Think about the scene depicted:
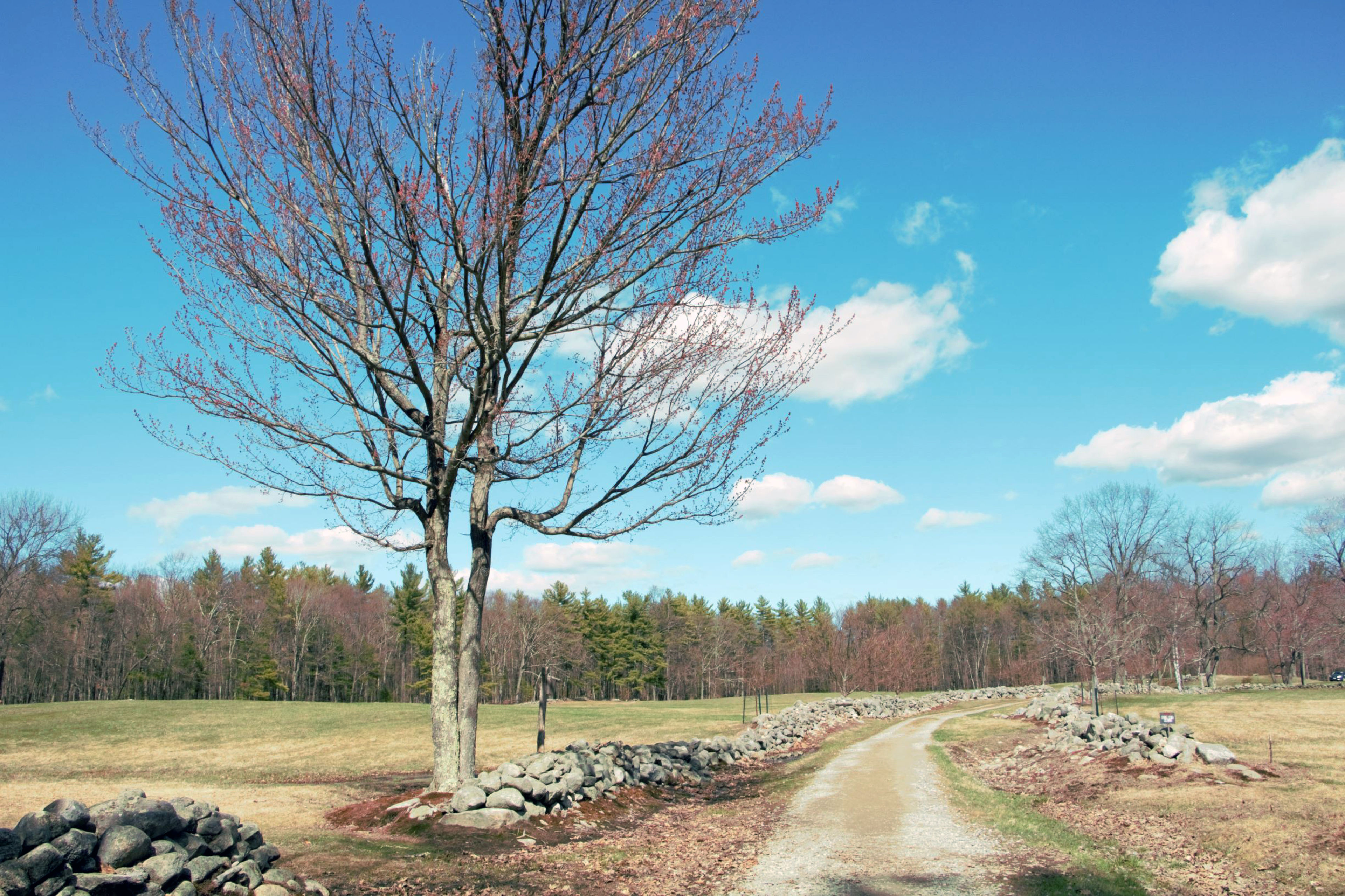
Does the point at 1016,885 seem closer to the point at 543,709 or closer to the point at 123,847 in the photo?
the point at 123,847

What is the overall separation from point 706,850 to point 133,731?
29.4 meters

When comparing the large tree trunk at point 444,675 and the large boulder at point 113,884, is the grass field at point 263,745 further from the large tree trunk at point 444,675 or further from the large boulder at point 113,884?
the large boulder at point 113,884

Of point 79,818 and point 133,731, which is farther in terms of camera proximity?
point 133,731

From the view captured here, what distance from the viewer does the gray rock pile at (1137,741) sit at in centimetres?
1304

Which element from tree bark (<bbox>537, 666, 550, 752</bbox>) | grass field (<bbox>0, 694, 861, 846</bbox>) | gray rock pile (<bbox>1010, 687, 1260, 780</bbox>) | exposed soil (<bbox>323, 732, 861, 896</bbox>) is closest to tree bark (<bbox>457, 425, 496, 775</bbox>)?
exposed soil (<bbox>323, 732, 861, 896</bbox>)

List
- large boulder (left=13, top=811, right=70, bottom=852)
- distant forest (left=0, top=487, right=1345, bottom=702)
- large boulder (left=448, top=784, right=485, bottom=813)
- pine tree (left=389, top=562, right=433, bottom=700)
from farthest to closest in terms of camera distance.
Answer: pine tree (left=389, top=562, right=433, bottom=700) → distant forest (left=0, top=487, right=1345, bottom=702) → large boulder (left=448, top=784, right=485, bottom=813) → large boulder (left=13, top=811, right=70, bottom=852)

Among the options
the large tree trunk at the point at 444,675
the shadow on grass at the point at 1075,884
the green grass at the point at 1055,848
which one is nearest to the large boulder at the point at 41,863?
the large tree trunk at the point at 444,675

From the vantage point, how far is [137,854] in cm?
566

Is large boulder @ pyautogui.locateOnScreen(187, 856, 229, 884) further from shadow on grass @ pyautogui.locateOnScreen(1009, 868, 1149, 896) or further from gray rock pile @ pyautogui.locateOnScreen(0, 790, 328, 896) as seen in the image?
shadow on grass @ pyautogui.locateOnScreen(1009, 868, 1149, 896)

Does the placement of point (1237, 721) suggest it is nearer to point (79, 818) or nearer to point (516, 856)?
point (516, 856)

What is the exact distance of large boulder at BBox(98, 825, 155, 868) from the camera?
5.55 meters

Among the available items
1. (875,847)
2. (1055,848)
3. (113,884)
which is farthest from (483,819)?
(1055,848)

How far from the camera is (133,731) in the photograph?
95.9ft

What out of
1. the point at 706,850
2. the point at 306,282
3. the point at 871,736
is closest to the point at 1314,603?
the point at 871,736
